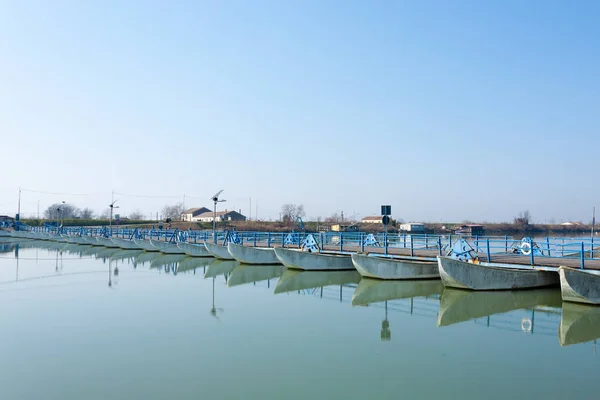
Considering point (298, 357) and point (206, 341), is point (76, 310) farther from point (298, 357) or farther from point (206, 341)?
point (298, 357)

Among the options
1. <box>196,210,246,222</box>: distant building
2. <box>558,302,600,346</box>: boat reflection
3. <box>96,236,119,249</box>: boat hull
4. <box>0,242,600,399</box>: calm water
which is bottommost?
<box>0,242,600,399</box>: calm water

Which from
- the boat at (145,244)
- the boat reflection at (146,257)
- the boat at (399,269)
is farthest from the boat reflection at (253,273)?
the boat at (145,244)

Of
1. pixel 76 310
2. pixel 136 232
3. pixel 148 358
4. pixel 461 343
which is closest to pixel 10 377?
pixel 148 358

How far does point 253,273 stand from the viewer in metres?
24.4

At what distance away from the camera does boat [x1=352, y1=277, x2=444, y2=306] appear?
1686 cm

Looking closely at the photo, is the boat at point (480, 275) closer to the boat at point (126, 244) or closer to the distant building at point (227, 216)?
the boat at point (126, 244)

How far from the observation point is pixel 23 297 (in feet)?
55.8

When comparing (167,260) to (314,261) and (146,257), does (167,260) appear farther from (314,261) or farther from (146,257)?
(314,261)

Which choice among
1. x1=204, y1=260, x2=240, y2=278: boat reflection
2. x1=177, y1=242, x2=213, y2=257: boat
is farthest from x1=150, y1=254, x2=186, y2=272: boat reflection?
x1=204, y1=260, x2=240, y2=278: boat reflection

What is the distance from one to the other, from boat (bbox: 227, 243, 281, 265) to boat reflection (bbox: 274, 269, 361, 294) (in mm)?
2743

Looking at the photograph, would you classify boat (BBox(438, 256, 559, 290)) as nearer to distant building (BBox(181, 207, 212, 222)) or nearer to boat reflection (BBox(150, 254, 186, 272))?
boat reflection (BBox(150, 254, 186, 272))

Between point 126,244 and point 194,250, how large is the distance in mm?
12034

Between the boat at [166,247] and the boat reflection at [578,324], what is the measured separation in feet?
89.1

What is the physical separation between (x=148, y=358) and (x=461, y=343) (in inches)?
266
